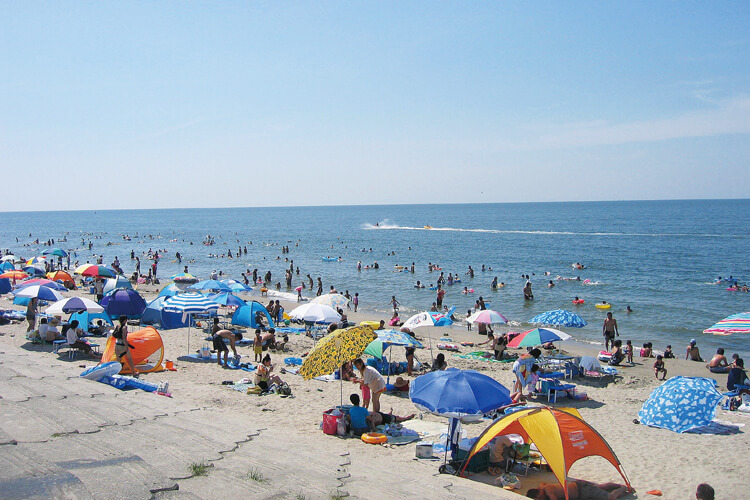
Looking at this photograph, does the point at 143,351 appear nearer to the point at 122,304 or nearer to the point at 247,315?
the point at 247,315

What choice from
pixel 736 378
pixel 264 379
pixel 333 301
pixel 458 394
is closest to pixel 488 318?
pixel 333 301

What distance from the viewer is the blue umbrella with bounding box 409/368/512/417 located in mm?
8461

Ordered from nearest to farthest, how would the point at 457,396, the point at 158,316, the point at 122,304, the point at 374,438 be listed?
the point at 457,396
the point at 374,438
the point at 122,304
the point at 158,316

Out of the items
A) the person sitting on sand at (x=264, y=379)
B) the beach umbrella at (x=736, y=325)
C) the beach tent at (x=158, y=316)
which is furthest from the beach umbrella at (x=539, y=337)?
the beach tent at (x=158, y=316)

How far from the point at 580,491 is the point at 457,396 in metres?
2.18

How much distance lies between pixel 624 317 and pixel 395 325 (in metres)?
14.4

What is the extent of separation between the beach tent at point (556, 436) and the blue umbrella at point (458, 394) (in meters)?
0.48

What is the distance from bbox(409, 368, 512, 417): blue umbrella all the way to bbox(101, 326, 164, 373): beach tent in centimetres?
823

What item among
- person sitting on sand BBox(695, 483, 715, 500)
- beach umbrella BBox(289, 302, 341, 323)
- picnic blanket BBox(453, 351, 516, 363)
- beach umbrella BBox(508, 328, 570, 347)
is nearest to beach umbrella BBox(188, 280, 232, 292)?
beach umbrella BBox(289, 302, 341, 323)

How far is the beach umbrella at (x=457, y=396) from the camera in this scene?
846 centimetres

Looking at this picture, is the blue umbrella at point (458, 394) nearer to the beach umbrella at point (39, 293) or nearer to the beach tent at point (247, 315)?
the beach tent at point (247, 315)

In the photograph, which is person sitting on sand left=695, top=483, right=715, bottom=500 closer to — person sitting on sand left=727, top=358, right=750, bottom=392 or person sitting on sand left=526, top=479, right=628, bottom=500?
person sitting on sand left=526, top=479, right=628, bottom=500

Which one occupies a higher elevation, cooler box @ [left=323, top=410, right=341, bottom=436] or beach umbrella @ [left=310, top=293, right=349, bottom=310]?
beach umbrella @ [left=310, top=293, right=349, bottom=310]

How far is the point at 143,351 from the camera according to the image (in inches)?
549
